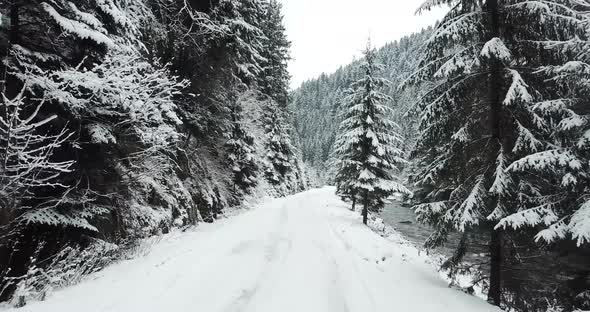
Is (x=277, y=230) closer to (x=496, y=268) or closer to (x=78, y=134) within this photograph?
(x=496, y=268)

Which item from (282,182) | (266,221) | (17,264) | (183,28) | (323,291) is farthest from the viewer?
(282,182)

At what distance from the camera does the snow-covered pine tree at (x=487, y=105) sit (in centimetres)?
706

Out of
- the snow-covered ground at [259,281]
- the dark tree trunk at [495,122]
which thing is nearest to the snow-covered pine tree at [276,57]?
the snow-covered ground at [259,281]

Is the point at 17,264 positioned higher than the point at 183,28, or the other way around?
the point at 183,28

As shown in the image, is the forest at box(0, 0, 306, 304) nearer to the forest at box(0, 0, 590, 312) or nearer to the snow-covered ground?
the forest at box(0, 0, 590, 312)

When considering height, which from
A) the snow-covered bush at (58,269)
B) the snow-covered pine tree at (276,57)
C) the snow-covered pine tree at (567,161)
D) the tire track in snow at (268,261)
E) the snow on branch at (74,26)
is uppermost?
the snow-covered pine tree at (276,57)

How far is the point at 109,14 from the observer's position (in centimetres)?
689

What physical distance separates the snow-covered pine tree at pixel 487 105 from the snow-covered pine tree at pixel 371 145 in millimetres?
9528


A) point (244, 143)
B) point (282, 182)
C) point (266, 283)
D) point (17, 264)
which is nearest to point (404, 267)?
point (266, 283)

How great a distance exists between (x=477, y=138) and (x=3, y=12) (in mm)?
9959

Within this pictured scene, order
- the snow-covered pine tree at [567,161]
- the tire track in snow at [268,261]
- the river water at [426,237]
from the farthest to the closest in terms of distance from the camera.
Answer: the river water at [426,237]
the tire track in snow at [268,261]
the snow-covered pine tree at [567,161]

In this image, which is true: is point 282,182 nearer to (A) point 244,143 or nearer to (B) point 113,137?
(A) point 244,143

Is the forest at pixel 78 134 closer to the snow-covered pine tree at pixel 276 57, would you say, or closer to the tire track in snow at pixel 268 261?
the tire track in snow at pixel 268 261

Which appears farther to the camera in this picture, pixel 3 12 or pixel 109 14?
pixel 109 14
